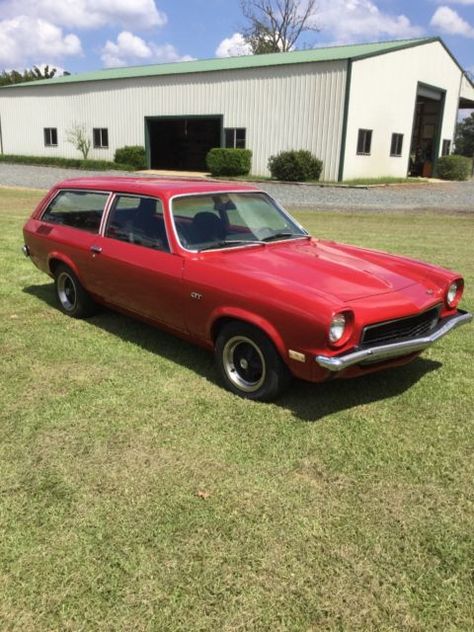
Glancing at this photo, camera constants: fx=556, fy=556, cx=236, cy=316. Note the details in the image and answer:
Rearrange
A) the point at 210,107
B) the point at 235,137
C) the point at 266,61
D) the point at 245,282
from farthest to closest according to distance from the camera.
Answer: the point at 210,107 → the point at 235,137 → the point at 266,61 → the point at 245,282

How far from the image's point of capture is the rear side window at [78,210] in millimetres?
5465

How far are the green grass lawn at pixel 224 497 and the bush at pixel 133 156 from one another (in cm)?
2851

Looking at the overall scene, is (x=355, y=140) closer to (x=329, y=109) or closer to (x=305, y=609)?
(x=329, y=109)

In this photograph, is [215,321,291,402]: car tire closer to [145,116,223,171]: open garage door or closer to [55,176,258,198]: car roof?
[55,176,258,198]: car roof

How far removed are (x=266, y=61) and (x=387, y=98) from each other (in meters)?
6.45

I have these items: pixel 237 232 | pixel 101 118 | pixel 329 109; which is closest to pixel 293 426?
pixel 237 232

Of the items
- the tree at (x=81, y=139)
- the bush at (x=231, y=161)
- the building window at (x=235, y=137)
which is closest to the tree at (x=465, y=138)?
the building window at (x=235, y=137)

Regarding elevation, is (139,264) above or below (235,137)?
below

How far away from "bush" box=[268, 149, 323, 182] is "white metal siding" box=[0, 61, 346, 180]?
51 cm

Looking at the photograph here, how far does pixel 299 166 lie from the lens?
25266 millimetres

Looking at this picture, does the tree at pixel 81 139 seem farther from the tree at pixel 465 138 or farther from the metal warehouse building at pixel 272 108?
the tree at pixel 465 138

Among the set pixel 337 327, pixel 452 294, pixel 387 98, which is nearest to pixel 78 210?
pixel 337 327

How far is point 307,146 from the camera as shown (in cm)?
2606

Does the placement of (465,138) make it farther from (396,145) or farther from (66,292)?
(66,292)
